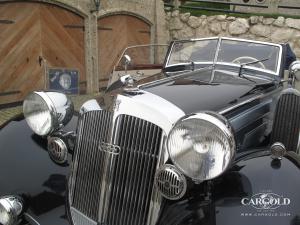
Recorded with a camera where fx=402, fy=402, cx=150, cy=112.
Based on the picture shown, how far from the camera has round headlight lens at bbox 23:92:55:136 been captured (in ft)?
8.96

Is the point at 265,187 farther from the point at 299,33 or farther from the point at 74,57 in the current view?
the point at 299,33

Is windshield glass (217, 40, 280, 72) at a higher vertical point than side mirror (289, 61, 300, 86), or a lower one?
higher

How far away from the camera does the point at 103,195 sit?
232 centimetres

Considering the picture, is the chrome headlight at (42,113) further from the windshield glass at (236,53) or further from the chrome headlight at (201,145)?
the windshield glass at (236,53)

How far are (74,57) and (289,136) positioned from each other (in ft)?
26.5

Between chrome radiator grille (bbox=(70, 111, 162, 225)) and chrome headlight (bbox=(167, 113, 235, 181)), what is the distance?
172 mm

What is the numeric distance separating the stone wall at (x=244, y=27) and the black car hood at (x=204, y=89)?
8.82 m

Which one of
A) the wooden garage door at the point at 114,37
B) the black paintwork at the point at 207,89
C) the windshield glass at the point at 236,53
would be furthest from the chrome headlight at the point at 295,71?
the wooden garage door at the point at 114,37

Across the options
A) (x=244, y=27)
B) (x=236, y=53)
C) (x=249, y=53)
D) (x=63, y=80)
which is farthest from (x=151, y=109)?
(x=244, y=27)

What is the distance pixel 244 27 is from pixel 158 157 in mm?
10466

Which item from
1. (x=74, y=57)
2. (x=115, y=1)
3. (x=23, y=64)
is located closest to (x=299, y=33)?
(x=115, y=1)

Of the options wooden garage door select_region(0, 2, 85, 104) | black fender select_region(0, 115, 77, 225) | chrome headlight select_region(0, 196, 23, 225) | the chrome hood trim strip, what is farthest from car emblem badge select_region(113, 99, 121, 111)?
wooden garage door select_region(0, 2, 85, 104)

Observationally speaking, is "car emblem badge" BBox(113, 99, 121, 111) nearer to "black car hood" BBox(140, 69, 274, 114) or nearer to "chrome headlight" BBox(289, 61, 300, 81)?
"black car hood" BBox(140, 69, 274, 114)

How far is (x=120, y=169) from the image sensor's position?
225 centimetres
